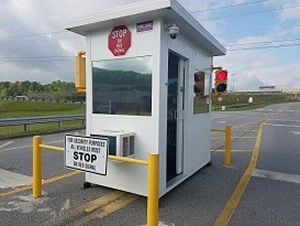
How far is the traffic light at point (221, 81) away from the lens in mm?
6211

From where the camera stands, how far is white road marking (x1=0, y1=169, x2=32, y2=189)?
190 inches

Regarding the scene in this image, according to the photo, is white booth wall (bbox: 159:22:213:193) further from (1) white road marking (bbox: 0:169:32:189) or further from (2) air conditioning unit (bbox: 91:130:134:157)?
(1) white road marking (bbox: 0:169:32:189)

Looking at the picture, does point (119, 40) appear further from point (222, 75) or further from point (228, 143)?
point (228, 143)

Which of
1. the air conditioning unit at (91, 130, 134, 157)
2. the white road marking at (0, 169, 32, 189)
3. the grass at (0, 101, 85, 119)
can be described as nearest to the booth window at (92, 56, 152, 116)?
the air conditioning unit at (91, 130, 134, 157)

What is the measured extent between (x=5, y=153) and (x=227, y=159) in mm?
6550

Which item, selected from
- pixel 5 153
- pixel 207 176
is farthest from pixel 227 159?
pixel 5 153

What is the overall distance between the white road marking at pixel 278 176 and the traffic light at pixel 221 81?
2154 mm

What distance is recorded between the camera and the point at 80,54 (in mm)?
4828

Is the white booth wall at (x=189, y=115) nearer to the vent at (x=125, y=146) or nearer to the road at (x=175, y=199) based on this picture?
the road at (x=175, y=199)

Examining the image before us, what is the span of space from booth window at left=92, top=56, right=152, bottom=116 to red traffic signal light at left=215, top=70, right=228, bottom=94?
2832 mm

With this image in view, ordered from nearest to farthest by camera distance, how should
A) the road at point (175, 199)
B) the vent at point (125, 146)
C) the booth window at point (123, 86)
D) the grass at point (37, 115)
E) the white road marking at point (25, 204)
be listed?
the road at point (175, 199) < the white road marking at point (25, 204) < the vent at point (125, 146) < the booth window at point (123, 86) < the grass at point (37, 115)

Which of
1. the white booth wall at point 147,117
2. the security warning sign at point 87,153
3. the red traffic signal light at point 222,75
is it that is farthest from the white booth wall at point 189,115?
the security warning sign at point 87,153

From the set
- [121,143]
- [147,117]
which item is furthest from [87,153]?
[147,117]

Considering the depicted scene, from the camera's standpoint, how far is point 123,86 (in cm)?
439
